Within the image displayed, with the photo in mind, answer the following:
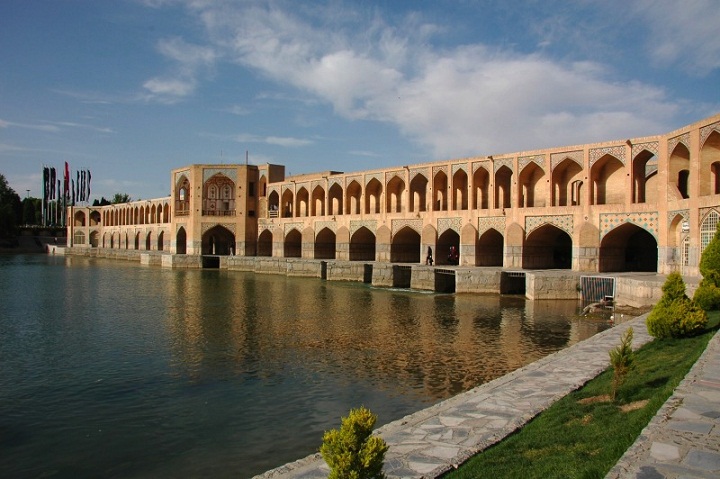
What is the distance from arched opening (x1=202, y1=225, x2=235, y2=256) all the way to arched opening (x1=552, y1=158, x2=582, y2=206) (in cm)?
2274

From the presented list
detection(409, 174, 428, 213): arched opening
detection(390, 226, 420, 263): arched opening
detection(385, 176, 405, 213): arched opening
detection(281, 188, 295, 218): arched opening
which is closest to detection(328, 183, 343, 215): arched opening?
detection(281, 188, 295, 218): arched opening

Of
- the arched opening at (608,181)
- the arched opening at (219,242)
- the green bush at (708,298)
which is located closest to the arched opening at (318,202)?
the arched opening at (219,242)

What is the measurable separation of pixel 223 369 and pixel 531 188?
17048 mm

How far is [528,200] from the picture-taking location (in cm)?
2253

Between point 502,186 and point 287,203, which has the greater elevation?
point 287,203

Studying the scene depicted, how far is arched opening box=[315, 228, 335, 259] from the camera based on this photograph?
104 ft

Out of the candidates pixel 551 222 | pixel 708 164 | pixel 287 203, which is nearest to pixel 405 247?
pixel 551 222

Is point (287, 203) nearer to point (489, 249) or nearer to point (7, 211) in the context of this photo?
point (489, 249)

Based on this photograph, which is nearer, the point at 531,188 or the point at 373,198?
the point at 531,188

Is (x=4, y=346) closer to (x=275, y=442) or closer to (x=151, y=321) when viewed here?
(x=151, y=321)

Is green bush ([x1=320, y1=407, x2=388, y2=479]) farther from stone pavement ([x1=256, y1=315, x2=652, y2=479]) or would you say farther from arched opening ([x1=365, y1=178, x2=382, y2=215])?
arched opening ([x1=365, y1=178, x2=382, y2=215])

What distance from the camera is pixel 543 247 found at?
22.0 m

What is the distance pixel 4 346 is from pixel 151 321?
3.36 meters

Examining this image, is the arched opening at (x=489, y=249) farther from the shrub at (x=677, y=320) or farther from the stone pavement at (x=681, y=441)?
the stone pavement at (x=681, y=441)
